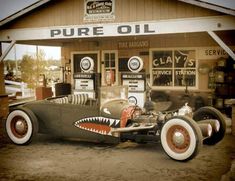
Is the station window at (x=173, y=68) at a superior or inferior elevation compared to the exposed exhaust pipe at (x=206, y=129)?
superior

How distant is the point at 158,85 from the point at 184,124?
334 inches

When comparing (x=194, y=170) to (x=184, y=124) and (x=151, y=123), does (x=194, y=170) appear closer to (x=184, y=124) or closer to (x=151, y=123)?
(x=184, y=124)

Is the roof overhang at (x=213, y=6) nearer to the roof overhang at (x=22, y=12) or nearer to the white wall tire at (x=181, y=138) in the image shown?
the white wall tire at (x=181, y=138)

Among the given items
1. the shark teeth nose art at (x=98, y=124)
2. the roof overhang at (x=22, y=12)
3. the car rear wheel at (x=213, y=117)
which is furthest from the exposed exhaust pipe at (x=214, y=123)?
the roof overhang at (x=22, y=12)

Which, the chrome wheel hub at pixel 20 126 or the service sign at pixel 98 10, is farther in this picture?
the service sign at pixel 98 10

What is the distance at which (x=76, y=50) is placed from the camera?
16.9 metres

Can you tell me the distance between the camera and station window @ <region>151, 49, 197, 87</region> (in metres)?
14.5

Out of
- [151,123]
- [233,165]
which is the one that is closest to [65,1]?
[151,123]

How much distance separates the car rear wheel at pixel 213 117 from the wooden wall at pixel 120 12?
3405 mm

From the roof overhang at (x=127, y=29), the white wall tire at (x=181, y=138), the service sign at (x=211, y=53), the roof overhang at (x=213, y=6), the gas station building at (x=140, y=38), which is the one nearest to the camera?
the white wall tire at (x=181, y=138)

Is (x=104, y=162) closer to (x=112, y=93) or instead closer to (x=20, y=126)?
(x=112, y=93)

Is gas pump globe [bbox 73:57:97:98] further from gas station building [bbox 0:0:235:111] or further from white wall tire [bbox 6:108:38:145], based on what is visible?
white wall tire [bbox 6:108:38:145]

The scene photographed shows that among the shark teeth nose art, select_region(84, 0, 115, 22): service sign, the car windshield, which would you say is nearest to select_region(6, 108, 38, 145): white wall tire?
the shark teeth nose art

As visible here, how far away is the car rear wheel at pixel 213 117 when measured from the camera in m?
7.90
